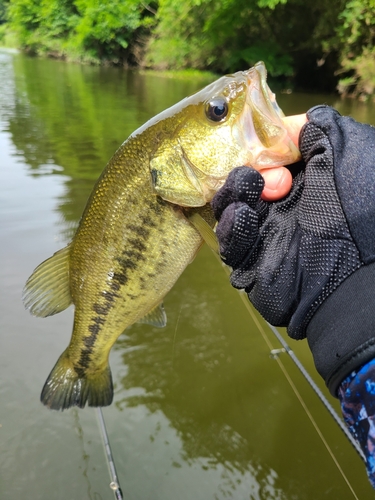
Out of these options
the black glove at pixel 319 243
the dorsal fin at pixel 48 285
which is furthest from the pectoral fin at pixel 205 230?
the dorsal fin at pixel 48 285

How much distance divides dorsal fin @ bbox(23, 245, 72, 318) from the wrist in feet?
4.16

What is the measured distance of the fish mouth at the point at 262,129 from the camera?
1.51 m

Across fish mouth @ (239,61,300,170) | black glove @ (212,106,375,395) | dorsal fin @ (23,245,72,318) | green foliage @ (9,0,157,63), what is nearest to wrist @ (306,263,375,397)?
black glove @ (212,106,375,395)

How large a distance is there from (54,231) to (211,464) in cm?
321

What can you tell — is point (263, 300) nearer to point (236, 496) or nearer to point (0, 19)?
point (236, 496)

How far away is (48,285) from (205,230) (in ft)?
2.86

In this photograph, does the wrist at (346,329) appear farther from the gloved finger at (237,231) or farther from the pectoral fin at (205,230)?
the pectoral fin at (205,230)

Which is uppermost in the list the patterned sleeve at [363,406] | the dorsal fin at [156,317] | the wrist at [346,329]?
the wrist at [346,329]

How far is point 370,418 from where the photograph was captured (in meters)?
1.14

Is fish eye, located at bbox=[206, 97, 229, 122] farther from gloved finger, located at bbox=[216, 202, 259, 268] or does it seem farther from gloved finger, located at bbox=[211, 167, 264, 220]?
gloved finger, located at bbox=[216, 202, 259, 268]

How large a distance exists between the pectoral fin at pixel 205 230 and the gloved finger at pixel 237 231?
13 centimetres

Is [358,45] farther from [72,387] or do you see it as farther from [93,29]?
[93,29]

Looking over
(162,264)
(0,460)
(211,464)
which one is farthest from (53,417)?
(162,264)

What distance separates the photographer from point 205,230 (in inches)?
69.7
